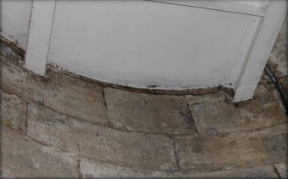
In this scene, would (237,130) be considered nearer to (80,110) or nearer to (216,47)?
(216,47)

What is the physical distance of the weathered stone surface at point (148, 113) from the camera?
476 cm

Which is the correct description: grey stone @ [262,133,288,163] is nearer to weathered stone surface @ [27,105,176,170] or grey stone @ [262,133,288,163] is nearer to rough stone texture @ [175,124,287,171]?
rough stone texture @ [175,124,287,171]

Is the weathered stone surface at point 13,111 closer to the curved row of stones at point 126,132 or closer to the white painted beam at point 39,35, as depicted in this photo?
the curved row of stones at point 126,132

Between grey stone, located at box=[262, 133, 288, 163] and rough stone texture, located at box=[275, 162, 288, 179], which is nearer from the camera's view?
rough stone texture, located at box=[275, 162, 288, 179]

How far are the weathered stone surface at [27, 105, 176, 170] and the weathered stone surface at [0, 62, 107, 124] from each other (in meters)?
0.11

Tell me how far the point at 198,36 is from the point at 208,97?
2.25 feet

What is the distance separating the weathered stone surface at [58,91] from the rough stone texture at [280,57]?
1.95 meters

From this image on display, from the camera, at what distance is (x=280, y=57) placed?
229 inches

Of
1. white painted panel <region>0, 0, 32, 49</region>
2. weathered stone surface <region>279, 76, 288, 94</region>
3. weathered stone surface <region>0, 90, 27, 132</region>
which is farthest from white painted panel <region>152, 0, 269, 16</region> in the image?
weathered stone surface <region>0, 90, 27, 132</region>

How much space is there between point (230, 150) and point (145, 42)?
120cm

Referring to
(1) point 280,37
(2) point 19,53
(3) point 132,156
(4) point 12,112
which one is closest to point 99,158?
(3) point 132,156

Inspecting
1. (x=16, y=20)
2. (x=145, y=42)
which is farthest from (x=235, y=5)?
(x=16, y=20)

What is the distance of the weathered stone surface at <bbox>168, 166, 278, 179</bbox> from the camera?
14.7 ft

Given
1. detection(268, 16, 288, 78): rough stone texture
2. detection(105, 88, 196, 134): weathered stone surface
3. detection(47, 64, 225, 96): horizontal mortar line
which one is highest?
detection(268, 16, 288, 78): rough stone texture
